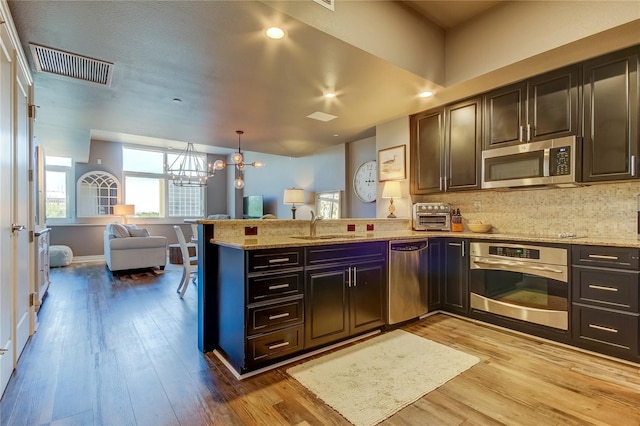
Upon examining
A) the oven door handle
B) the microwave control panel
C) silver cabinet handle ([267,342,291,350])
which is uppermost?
the microwave control panel

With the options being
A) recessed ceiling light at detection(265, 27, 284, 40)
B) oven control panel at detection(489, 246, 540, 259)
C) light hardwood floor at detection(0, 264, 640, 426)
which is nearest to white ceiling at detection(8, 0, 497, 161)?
recessed ceiling light at detection(265, 27, 284, 40)

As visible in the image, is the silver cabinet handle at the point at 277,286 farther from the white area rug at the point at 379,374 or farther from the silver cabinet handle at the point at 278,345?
the white area rug at the point at 379,374

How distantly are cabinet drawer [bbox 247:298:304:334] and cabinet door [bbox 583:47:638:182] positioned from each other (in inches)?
106

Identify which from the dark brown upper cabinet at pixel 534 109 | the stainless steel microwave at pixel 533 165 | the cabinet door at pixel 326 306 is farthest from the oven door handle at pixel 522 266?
the cabinet door at pixel 326 306

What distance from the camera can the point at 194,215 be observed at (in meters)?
9.91

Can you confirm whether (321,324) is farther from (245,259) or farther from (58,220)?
(58,220)

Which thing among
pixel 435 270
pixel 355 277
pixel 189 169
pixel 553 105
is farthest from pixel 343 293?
pixel 189 169

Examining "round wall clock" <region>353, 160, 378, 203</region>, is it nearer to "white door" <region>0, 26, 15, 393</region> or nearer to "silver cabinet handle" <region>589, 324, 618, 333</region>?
"silver cabinet handle" <region>589, 324, 618, 333</region>

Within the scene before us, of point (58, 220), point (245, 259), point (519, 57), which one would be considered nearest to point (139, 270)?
point (58, 220)

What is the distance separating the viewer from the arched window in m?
7.92

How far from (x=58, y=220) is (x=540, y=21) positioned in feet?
32.4

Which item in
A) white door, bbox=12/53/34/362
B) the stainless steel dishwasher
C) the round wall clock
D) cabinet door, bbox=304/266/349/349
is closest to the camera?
white door, bbox=12/53/34/362

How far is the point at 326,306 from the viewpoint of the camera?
2.50 m

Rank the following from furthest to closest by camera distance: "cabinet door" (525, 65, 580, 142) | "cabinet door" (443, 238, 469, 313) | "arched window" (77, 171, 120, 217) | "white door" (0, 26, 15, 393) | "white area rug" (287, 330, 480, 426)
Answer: "arched window" (77, 171, 120, 217) → "cabinet door" (443, 238, 469, 313) → "cabinet door" (525, 65, 580, 142) → "white door" (0, 26, 15, 393) → "white area rug" (287, 330, 480, 426)
